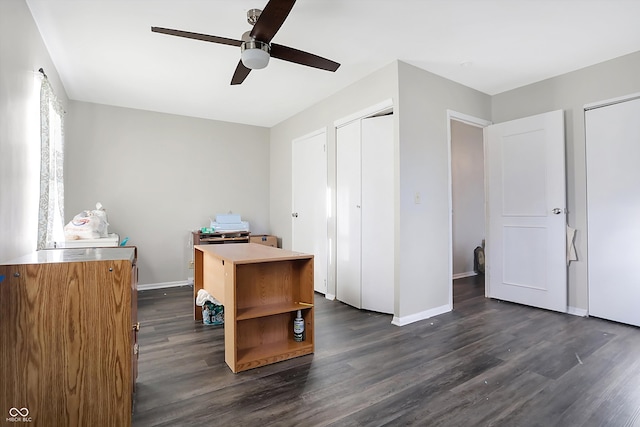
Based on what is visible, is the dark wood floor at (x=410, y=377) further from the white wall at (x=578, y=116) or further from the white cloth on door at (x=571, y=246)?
the white cloth on door at (x=571, y=246)

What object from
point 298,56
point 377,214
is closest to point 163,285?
point 377,214

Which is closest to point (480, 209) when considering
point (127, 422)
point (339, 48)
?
point (339, 48)

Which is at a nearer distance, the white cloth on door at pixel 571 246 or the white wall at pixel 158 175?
the white cloth on door at pixel 571 246

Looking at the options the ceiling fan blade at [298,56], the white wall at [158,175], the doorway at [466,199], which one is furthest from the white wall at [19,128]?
the doorway at [466,199]

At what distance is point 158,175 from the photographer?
449cm

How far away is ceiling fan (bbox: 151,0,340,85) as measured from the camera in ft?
5.77

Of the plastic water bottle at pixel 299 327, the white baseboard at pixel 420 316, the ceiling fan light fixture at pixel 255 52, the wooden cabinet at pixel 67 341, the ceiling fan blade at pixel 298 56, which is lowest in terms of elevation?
the white baseboard at pixel 420 316

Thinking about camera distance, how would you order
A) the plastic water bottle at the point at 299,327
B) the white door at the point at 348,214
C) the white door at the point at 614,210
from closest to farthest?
1. the plastic water bottle at the point at 299,327
2. the white door at the point at 614,210
3. the white door at the point at 348,214

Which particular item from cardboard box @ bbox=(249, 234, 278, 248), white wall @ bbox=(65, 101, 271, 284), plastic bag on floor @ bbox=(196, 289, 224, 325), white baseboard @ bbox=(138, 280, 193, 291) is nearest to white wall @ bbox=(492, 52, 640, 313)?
plastic bag on floor @ bbox=(196, 289, 224, 325)

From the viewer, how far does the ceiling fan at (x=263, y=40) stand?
1759mm

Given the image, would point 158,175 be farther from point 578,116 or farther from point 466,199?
point 578,116

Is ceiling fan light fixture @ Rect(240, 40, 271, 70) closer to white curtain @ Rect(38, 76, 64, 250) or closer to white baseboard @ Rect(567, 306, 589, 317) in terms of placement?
white curtain @ Rect(38, 76, 64, 250)

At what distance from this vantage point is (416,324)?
296 centimetres

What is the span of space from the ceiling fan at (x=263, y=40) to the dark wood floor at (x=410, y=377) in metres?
2.05
